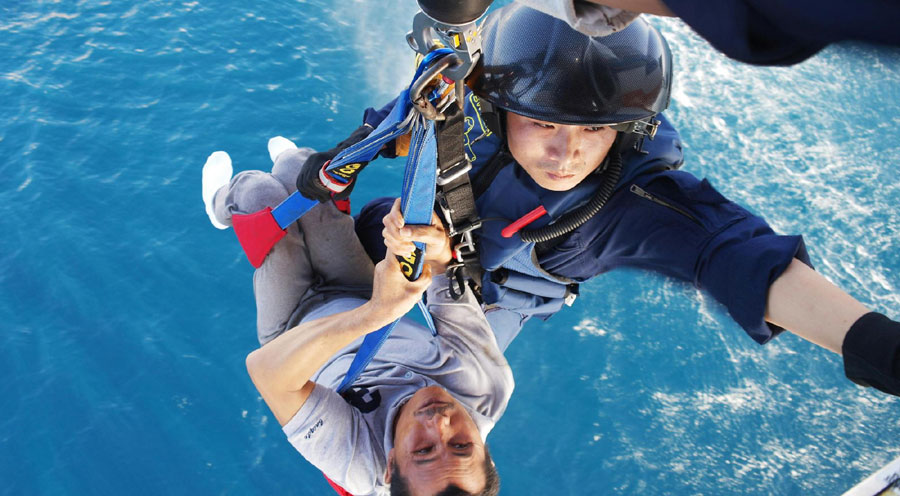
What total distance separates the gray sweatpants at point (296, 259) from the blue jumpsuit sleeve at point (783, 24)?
2.14 metres

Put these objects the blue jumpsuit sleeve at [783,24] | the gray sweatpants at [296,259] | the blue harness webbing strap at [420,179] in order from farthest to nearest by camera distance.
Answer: the gray sweatpants at [296,259], the blue harness webbing strap at [420,179], the blue jumpsuit sleeve at [783,24]

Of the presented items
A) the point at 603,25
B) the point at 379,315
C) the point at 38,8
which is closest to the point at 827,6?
the point at 603,25

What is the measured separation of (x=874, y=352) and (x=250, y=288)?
4073 millimetres

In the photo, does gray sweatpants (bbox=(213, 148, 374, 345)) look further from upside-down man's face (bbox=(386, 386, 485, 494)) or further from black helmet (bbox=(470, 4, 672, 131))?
black helmet (bbox=(470, 4, 672, 131))

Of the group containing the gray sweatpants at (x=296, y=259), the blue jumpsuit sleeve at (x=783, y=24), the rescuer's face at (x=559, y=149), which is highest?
the blue jumpsuit sleeve at (x=783, y=24)

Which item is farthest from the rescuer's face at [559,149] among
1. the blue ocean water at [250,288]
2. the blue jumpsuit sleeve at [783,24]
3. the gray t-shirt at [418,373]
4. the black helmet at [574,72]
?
the blue ocean water at [250,288]

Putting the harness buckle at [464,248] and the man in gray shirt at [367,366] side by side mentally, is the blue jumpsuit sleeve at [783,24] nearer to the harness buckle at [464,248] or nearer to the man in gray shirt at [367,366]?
the man in gray shirt at [367,366]

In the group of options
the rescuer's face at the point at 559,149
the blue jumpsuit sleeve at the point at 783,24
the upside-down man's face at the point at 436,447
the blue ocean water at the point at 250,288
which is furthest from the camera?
the blue ocean water at the point at 250,288

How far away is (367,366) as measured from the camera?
2.58 metres

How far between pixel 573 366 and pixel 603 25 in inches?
150

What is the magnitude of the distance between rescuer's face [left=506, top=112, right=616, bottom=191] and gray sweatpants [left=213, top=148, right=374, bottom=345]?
108cm

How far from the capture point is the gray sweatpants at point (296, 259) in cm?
268

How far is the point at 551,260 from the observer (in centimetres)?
219

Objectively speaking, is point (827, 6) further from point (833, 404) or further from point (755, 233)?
point (833, 404)
